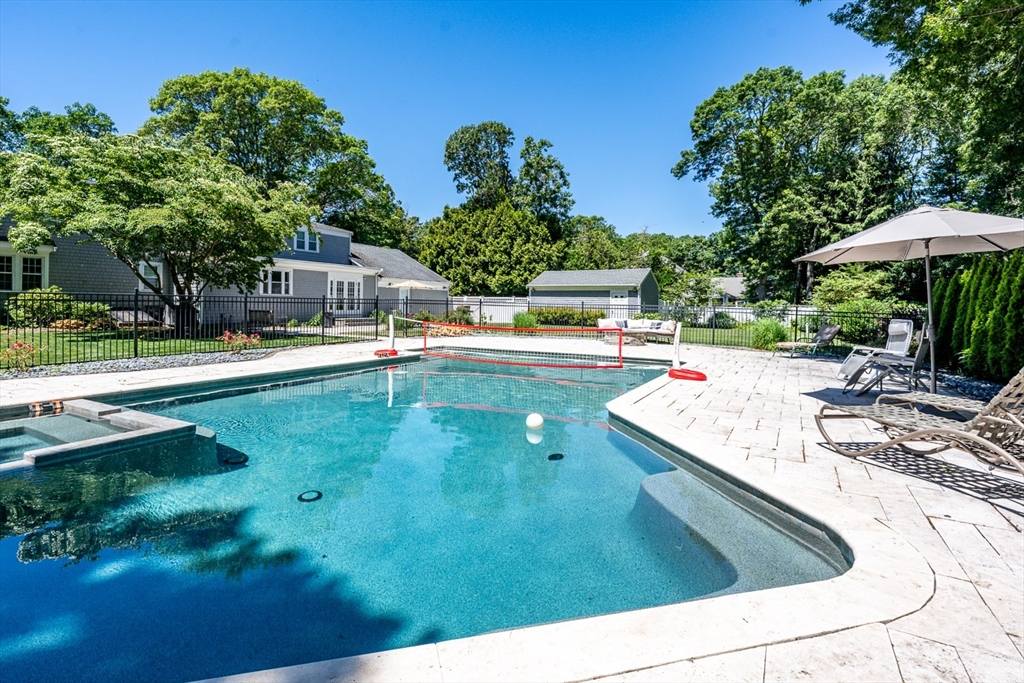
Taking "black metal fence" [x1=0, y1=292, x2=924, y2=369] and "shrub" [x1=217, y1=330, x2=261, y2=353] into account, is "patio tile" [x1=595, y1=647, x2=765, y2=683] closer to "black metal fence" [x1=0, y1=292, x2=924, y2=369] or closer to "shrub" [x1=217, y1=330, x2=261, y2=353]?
"black metal fence" [x1=0, y1=292, x2=924, y2=369]

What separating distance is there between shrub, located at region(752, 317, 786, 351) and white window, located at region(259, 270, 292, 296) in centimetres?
1950

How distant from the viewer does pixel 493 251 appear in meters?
36.1

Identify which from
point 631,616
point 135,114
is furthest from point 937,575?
point 135,114

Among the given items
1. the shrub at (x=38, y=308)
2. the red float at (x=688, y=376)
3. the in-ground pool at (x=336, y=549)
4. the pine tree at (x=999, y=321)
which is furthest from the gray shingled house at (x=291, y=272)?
the pine tree at (x=999, y=321)

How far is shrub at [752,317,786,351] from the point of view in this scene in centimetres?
1497

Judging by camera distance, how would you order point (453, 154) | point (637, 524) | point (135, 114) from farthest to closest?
point (453, 154), point (135, 114), point (637, 524)

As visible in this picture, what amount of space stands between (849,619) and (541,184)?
139ft

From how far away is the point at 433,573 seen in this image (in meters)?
3.17

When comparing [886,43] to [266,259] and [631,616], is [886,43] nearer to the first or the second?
[631,616]

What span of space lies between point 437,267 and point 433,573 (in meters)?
35.8

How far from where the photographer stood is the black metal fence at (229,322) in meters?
11.6

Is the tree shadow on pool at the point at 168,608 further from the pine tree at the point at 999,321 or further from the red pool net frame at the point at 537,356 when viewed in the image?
the pine tree at the point at 999,321

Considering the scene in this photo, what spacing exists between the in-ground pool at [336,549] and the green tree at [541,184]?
1493 inches

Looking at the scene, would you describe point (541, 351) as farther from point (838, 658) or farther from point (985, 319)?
point (838, 658)
